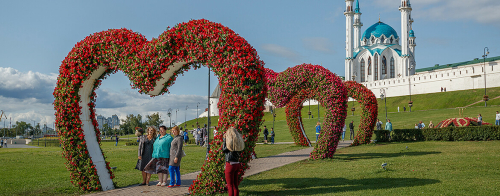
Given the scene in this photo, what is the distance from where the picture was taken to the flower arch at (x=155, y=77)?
26.2 feet

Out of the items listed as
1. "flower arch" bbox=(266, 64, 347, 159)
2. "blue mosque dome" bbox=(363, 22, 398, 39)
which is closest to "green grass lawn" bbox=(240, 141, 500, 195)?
"flower arch" bbox=(266, 64, 347, 159)

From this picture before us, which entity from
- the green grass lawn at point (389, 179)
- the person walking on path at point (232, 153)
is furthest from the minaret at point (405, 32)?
the person walking on path at point (232, 153)

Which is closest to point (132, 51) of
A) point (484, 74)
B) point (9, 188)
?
point (9, 188)

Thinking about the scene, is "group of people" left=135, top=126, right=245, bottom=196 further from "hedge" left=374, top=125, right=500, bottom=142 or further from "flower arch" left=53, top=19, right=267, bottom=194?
"hedge" left=374, top=125, right=500, bottom=142

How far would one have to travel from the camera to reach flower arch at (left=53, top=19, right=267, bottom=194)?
798cm

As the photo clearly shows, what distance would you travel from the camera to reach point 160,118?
7719 centimetres

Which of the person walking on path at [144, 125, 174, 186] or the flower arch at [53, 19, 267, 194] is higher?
the flower arch at [53, 19, 267, 194]

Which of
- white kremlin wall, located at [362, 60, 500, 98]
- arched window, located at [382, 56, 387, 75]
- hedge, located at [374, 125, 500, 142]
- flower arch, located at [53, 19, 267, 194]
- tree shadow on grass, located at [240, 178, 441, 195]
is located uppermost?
arched window, located at [382, 56, 387, 75]

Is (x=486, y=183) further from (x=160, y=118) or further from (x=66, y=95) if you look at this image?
(x=160, y=118)

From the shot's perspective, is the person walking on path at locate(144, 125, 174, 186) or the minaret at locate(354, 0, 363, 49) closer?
the person walking on path at locate(144, 125, 174, 186)

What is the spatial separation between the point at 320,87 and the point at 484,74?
56.1 meters

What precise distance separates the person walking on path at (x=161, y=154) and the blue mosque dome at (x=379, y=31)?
94.2 metres

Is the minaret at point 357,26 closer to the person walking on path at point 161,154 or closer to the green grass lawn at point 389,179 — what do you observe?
the green grass lawn at point 389,179

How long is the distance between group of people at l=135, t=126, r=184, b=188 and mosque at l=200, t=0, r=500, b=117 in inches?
2694
